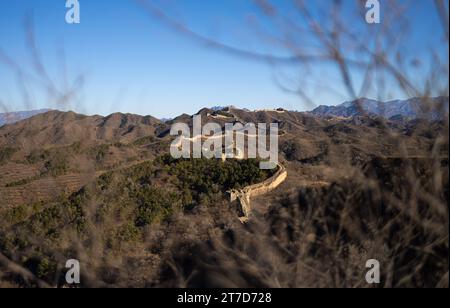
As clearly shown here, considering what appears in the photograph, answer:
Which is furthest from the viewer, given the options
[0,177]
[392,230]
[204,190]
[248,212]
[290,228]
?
[0,177]

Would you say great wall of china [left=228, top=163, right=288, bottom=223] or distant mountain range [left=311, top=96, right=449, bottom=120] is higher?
distant mountain range [left=311, top=96, right=449, bottom=120]

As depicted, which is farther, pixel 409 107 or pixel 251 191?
pixel 251 191

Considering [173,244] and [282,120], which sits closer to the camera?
[173,244]

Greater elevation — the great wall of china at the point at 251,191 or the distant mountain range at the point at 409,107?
the distant mountain range at the point at 409,107

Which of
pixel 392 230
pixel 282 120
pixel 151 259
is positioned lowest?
pixel 151 259

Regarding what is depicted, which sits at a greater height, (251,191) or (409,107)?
(409,107)

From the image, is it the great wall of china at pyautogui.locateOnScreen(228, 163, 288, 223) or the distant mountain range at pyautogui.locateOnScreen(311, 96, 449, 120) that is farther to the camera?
the great wall of china at pyautogui.locateOnScreen(228, 163, 288, 223)

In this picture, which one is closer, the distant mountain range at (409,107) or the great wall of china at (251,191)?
the distant mountain range at (409,107)
